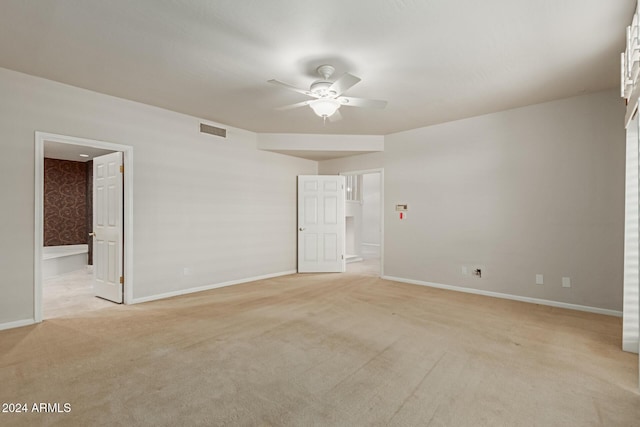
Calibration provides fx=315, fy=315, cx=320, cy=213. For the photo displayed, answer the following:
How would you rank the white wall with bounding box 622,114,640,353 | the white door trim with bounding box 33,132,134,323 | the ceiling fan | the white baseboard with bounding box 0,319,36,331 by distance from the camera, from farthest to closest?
the white door trim with bounding box 33,132,134,323
the white baseboard with bounding box 0,319,36,331
the ceiling fan
the white wall with bounding box 622,114,640,353

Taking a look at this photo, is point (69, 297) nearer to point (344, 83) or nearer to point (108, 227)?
point (108, 227)

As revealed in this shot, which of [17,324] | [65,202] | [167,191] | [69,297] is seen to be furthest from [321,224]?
[65,202]

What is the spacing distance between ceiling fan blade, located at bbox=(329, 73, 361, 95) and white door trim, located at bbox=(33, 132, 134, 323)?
9.74 ft

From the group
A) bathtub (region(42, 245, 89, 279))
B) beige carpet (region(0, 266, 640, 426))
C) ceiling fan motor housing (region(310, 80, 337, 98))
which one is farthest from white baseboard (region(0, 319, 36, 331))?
ceiling fan motor housing (region(310, 80, 337, 98))

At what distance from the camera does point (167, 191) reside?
4.64 m

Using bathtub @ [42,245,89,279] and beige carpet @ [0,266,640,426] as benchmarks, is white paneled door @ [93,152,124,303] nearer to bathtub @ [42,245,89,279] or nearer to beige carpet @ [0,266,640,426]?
beige carpet @ [0,266,640,426]

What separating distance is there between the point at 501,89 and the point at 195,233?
4713mm

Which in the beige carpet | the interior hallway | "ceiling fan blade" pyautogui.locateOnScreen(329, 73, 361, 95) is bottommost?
the interior hallway

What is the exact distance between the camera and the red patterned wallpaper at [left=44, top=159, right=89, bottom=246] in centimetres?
732

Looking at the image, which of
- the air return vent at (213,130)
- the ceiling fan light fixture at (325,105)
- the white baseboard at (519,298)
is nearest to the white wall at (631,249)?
the white baseboard at (519,298)

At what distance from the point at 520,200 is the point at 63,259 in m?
8.41

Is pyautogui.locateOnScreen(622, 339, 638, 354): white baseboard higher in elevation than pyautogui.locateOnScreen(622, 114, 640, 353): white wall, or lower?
lower

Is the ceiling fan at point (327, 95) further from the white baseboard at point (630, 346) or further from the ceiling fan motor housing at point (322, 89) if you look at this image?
the white baseboard at point (630, 346)

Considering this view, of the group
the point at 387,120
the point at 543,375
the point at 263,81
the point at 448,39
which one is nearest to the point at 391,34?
the point at 448,39
